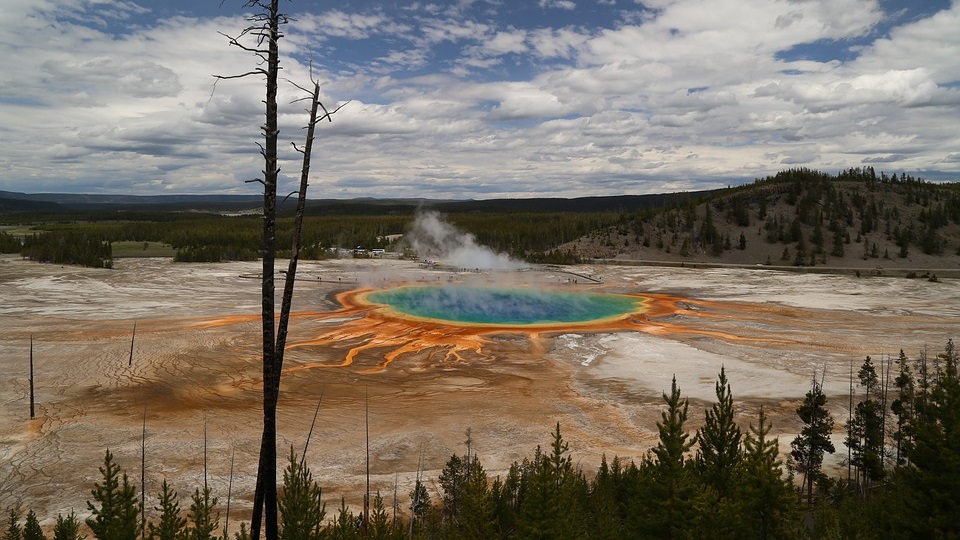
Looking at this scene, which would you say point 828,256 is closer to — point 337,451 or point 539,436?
point 539,436

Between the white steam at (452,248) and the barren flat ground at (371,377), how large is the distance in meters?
30.6

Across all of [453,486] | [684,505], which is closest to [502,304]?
[453,486]

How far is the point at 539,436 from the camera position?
18.7 meters

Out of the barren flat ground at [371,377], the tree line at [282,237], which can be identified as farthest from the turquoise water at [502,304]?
the tree line at [282,237]

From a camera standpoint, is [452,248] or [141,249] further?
[452,248]

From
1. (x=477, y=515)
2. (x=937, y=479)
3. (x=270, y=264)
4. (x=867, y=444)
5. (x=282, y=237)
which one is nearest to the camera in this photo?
(x=270, y=264)

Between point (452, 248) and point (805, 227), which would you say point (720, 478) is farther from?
point (805, 227)

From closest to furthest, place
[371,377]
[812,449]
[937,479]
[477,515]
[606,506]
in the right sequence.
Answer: [937,479], [477,515], [606,506], [812,449], [371,377]

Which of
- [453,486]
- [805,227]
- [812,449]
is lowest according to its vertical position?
[453,486]

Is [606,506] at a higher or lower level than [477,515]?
lower

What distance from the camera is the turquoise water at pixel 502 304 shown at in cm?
3850

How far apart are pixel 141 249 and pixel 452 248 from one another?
1805 inches

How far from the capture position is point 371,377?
24.5 meters

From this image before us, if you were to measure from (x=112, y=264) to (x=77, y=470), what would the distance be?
55.8 m
